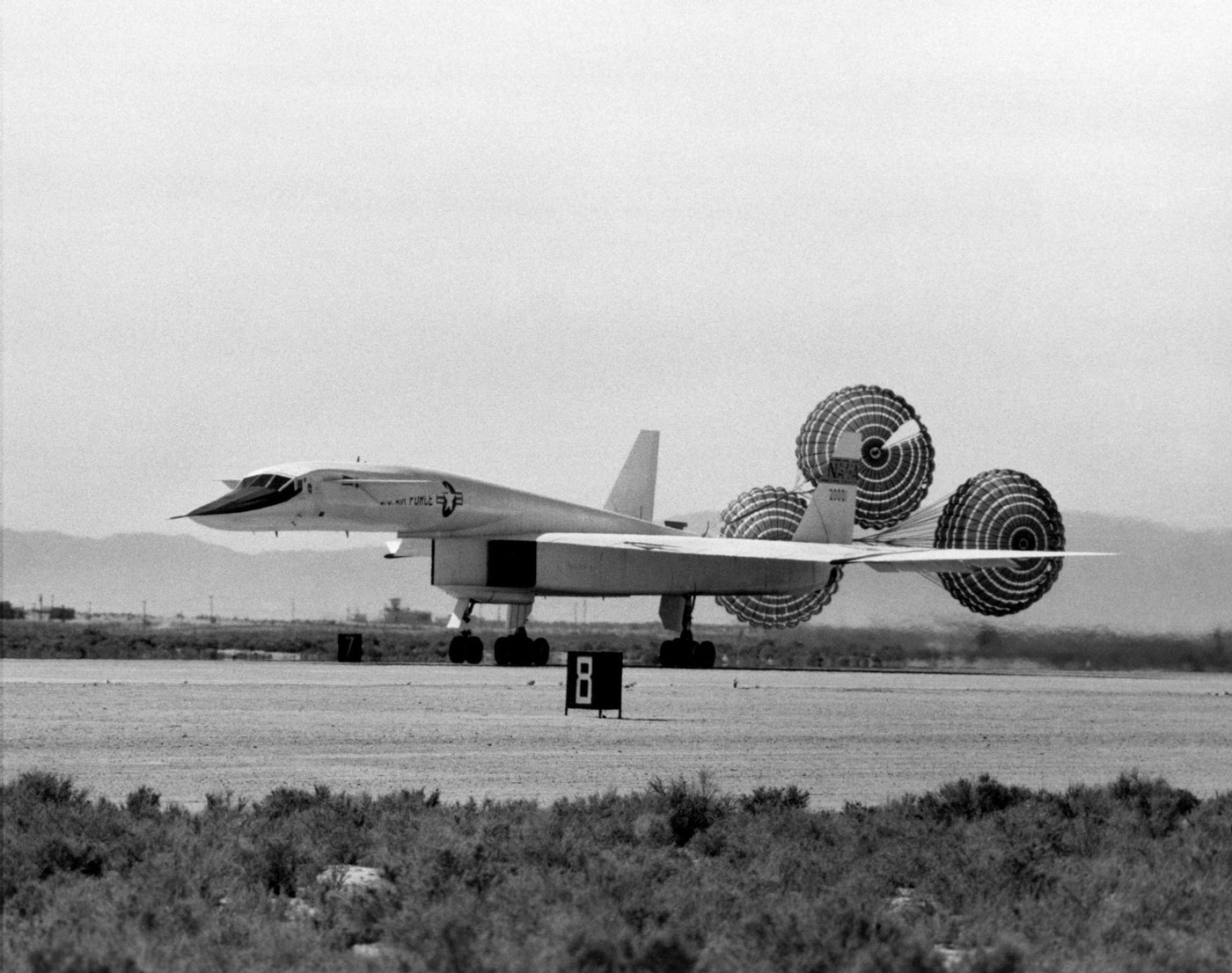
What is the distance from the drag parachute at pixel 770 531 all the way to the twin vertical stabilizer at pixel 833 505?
107 cm

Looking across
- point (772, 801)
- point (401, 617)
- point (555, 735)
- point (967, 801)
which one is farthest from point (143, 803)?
point (401, 617)

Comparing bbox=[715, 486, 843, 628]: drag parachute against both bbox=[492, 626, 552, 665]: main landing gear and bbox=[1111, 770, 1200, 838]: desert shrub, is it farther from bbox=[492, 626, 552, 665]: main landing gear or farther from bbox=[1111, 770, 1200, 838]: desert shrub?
bbox=[1111, 770, 1200, 838]: desert shrub

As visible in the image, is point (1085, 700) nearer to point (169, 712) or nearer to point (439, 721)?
point (439, 721)

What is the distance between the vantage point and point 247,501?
43812mm

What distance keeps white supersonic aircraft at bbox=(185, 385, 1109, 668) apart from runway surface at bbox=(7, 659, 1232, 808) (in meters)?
8.58

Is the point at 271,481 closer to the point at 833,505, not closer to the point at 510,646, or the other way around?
the point at 510,646

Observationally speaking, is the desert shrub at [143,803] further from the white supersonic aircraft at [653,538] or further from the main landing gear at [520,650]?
the main landing gear at [520,650]

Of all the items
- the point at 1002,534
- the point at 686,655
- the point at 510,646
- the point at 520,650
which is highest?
the point at 1002,534

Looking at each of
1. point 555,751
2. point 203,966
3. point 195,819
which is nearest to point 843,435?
point 555,751

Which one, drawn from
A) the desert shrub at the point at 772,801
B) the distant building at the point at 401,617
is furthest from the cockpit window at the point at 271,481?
the distant building at the point at 401,617

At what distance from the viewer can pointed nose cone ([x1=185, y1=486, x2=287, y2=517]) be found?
4378cm

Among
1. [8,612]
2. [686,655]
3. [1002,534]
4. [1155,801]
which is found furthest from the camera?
[8,612]

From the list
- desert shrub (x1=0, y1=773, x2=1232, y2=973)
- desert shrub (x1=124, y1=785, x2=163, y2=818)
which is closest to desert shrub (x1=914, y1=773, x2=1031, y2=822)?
desert shrub (x1=0, y1=773, x2=1232, y2=973)

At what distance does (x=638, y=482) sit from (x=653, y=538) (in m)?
4.14
